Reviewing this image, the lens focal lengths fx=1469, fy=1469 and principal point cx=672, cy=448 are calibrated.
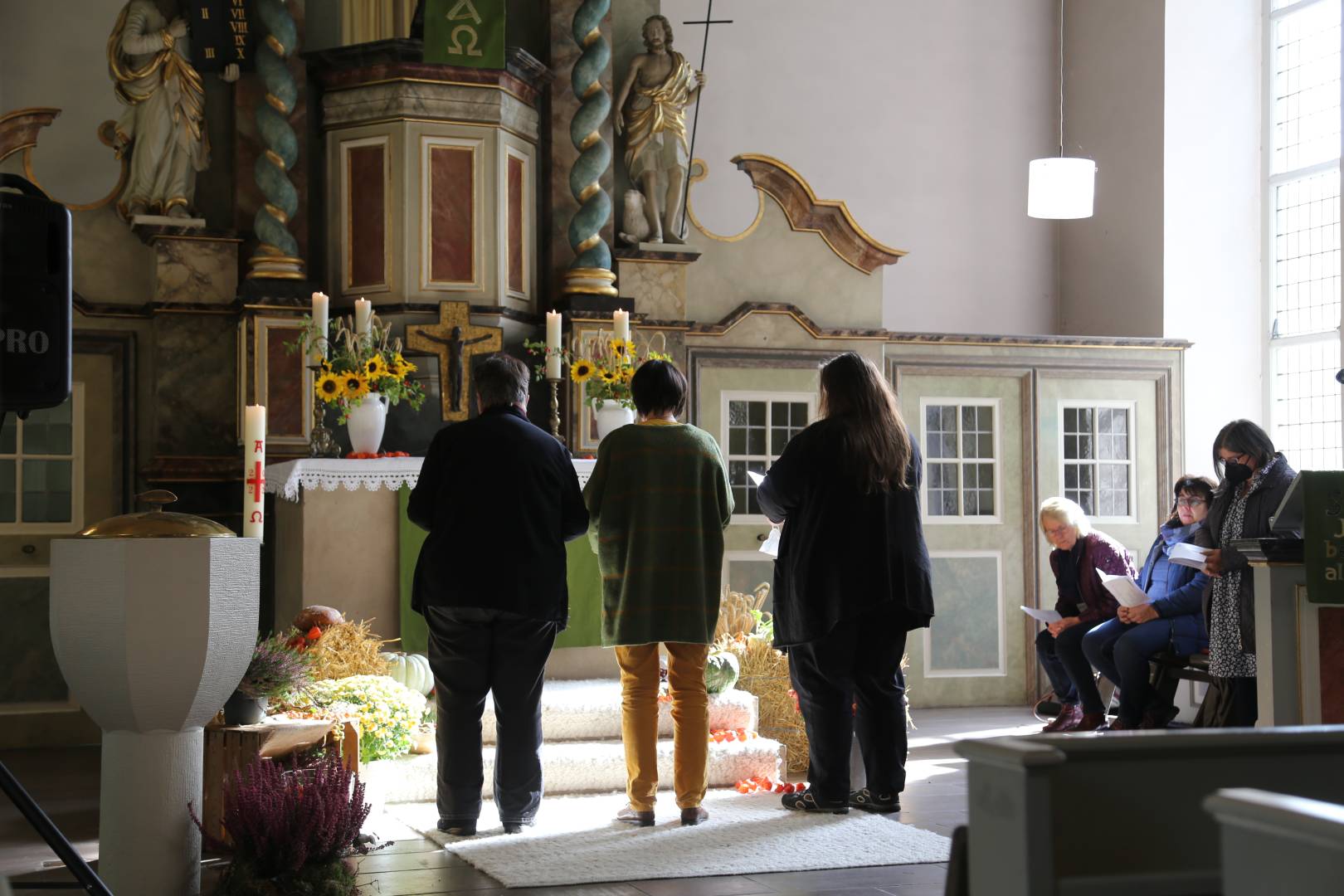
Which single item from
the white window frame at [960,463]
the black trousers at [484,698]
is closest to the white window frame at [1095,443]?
the white window frame at [960,463]

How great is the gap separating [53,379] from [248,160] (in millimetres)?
5729

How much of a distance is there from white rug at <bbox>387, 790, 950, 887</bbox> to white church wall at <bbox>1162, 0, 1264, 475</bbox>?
6.44 m

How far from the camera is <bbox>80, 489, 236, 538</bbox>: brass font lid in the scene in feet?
13.4

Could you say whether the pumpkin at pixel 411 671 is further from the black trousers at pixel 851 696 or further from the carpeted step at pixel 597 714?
the black trousers at pixel 851 696

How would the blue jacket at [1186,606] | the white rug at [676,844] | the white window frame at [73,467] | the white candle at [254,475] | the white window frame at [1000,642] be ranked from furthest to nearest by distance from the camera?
the white window frame at [1000,642]
the white window frame at [73,467]
the blue jacket at [1186,606]
the white candle at [254,475]
the white rug at [676,844]

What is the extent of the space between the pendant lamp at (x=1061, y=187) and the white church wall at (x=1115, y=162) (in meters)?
0.91

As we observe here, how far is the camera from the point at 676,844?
499 centimetres

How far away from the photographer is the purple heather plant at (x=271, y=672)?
5.06 meters

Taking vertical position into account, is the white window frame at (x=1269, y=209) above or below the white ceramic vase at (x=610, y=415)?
above

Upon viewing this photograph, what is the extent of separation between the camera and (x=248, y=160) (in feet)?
28.2

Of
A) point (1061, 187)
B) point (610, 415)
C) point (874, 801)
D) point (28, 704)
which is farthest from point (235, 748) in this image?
point (1061, 187)

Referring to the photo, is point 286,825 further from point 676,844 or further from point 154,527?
point 676,844

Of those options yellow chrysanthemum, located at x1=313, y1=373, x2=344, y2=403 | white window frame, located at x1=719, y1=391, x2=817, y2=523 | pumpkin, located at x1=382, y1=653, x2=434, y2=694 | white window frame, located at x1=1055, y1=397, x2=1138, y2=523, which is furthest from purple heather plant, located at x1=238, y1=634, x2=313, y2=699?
white window frame, located at x1=1055, y1=397, x2=1138, y2=523

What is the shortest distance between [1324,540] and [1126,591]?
3.01 m
